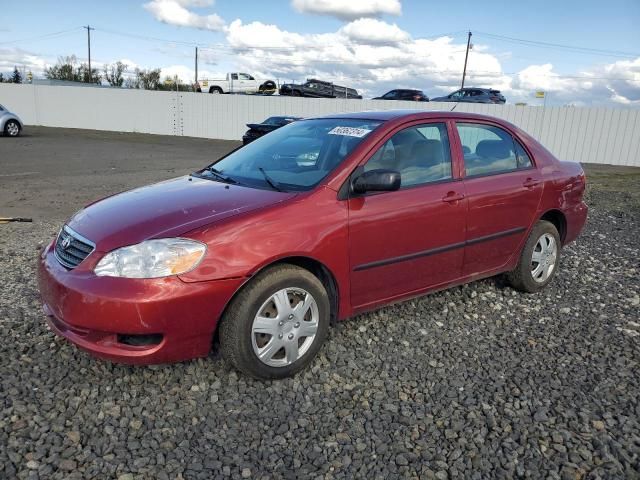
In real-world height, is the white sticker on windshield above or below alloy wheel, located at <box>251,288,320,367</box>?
above

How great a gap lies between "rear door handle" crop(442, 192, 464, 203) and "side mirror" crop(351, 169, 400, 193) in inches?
27.9

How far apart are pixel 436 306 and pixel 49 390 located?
292 centimetres

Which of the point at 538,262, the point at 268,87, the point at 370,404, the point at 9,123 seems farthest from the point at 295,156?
the point at 268,87

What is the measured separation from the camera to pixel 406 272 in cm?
383

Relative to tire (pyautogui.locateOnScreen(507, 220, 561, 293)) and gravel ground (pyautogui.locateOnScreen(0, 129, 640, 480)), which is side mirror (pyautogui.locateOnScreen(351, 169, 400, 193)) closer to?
gravel ground (pyautogui.locateOnScreen(0, 129, 640, 480))

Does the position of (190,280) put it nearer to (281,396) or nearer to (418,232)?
(281,396)

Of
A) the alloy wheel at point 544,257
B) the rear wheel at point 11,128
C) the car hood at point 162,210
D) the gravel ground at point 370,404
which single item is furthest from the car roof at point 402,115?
the rear wheel at point 11,128

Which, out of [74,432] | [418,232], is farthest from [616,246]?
[74,432]

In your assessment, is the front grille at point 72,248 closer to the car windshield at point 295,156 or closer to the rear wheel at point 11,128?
the car windshield at point 295,156

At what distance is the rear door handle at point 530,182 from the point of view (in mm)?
4570

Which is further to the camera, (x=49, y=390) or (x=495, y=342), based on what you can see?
(x=495, y=342)

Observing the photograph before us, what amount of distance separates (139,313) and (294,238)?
949 mm

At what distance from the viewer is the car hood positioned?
9.97 ft

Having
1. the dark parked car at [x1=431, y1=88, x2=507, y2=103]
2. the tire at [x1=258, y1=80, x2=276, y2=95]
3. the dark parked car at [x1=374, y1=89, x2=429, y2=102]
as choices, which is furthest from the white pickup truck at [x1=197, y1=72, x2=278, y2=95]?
the dark parked car at [x1=431, y1=88, x2=507, y2=103]
